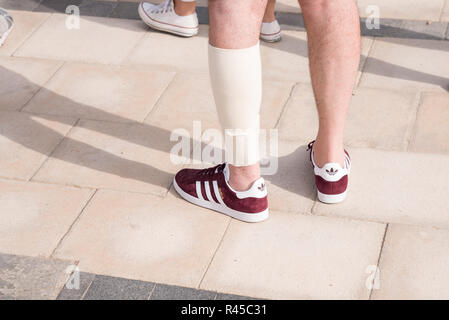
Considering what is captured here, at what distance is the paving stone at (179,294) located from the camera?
2463mm

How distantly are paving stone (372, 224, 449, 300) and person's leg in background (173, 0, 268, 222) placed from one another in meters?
0.47

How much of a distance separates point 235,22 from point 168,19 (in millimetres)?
1775

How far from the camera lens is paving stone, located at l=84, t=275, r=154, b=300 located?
8.12 feet

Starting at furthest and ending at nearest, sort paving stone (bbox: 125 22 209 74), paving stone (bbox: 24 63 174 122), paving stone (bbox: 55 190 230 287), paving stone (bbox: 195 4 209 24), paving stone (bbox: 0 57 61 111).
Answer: paving stone (bbox: 195 4 209 24)
paving stone (bbox: 125 22 209 74)
paving stone (bbox: 0 57 61 111)
paving stone (bbox: 24 63 174 122)
paving stone (bbox: 55 190 230 287)

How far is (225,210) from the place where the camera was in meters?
2.81

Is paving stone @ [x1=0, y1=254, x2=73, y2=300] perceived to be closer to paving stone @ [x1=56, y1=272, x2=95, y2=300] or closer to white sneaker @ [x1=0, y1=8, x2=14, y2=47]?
paving stone @ [x1=56, y1=272, x2=95, y2=300]

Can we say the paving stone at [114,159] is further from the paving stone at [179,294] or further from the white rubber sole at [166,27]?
the white rubber sole at [166,27]

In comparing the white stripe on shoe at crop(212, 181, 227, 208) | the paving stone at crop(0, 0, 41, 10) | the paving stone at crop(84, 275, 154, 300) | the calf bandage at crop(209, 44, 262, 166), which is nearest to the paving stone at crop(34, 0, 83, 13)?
the paving stone at crop(0, 0, 41, 10)

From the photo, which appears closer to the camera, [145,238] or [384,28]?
[145,238]

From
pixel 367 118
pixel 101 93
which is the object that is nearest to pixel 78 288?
pixel 101 93

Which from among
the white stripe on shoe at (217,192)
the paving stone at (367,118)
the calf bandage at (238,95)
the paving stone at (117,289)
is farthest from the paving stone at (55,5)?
the paving stone at (117,289)

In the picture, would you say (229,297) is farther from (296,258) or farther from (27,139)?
(27,139)

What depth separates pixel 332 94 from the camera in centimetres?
264
